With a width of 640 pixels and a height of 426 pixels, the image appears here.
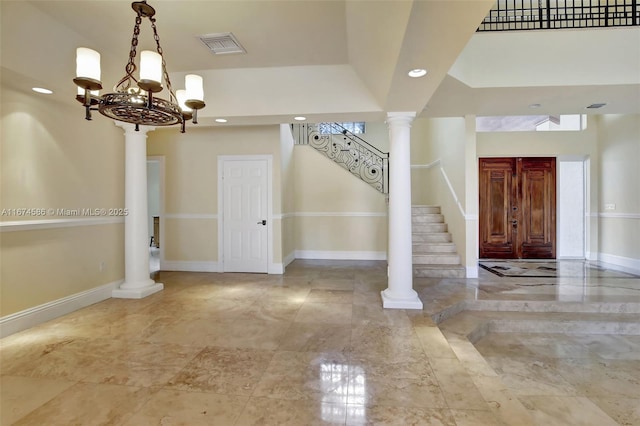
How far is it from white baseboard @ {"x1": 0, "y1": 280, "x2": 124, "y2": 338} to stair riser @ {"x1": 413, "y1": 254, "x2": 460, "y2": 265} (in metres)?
5.00

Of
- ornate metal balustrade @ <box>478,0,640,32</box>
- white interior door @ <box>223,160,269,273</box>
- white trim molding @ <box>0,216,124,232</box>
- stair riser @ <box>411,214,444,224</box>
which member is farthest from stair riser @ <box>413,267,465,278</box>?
white trim molding @ <box>0,216,124,232</box>

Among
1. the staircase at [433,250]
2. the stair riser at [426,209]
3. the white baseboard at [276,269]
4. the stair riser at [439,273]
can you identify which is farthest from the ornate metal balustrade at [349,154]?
the white baseboard at [276,269]

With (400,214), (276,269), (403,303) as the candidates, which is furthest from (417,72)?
(276,269)

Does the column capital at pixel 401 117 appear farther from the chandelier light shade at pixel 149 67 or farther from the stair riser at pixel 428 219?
the stair riser at pixel 428 219

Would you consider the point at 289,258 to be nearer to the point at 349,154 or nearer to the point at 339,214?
the point at 339,214

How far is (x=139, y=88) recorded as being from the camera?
223 cm

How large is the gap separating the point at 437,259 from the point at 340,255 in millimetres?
2214

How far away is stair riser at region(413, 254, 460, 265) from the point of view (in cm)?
554

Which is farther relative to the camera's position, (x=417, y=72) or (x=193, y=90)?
(x=417, y=72)

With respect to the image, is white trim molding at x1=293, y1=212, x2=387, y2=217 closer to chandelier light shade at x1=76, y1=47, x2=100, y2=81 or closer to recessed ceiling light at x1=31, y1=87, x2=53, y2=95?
recessed ceiling light at x1=31, y1=87, x2=53, y2=95

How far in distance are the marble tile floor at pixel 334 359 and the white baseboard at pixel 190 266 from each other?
1.16 m

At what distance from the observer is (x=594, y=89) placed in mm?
3684

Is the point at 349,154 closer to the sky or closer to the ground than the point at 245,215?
closer to the sky

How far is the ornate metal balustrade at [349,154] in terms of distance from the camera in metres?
7.35
